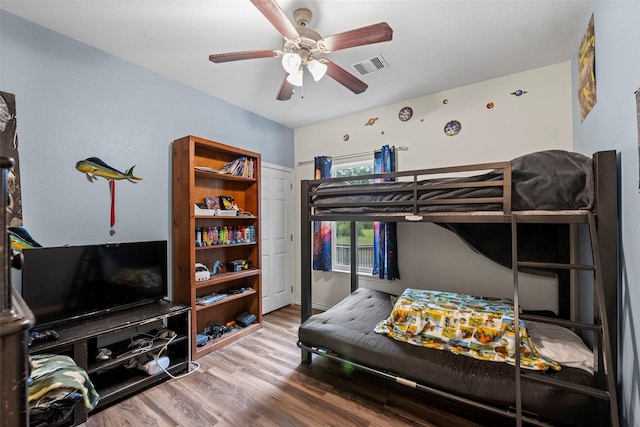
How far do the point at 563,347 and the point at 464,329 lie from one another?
1.92 ft

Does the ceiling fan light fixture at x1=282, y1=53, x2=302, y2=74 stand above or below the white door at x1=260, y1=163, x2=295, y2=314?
above

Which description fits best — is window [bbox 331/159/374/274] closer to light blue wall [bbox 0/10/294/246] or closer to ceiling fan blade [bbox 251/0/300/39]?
light blue wall [bbox 0/10/294/246]

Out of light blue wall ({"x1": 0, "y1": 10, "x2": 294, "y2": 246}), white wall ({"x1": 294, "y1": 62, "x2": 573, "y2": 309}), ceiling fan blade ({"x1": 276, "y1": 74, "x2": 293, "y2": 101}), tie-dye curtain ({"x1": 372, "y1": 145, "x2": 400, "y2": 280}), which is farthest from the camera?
tie-dye curtain ({"x1": 372, "y1": 145, "x2": 400, "y2": 280})

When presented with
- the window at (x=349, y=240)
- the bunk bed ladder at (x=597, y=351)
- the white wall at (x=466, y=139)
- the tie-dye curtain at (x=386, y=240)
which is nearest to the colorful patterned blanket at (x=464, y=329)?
the bunk bed ladder at (x=597, y=351)

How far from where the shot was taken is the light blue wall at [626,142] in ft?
4.05

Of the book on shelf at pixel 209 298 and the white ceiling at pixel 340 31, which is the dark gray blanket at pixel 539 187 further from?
the book on shelf at pixel 209 298

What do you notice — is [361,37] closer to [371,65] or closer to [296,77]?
[296,77]

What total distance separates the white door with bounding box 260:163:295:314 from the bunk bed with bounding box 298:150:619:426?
4.27 ft

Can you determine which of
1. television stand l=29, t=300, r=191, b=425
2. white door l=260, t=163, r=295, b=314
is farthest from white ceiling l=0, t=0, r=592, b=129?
television stand l=29, t=300, r=191, b=425

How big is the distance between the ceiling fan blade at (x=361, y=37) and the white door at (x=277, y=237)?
220 centimetres

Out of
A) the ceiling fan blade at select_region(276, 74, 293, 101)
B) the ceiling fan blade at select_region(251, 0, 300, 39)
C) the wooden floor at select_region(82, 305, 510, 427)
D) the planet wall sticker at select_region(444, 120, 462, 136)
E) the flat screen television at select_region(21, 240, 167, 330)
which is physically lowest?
the wooden floor at select_region(82, 305, 510, 427)

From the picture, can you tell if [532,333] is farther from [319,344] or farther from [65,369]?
[65,369]

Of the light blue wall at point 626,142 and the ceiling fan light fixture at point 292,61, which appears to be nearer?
the light blue wall at point 626,142

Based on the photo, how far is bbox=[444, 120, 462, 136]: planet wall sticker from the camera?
116 inches
